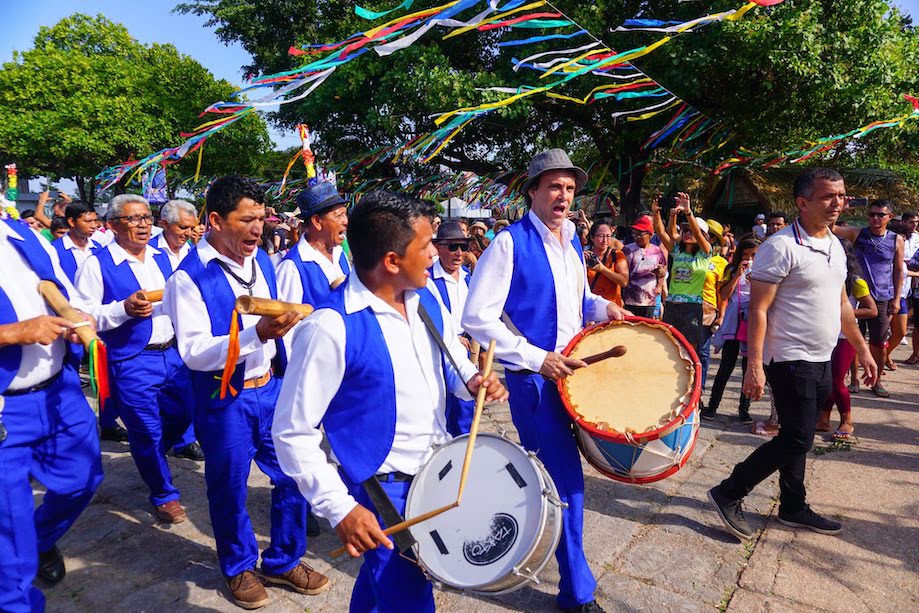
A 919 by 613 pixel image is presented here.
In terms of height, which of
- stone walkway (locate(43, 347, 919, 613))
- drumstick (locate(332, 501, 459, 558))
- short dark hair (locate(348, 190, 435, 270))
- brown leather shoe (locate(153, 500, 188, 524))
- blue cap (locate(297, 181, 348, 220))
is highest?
blue cap (locate(297, 181, 348, 220))

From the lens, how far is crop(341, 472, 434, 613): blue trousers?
1888mm

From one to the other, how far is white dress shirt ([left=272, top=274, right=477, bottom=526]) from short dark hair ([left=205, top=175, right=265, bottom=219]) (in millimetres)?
1205

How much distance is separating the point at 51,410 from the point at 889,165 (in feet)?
76.4

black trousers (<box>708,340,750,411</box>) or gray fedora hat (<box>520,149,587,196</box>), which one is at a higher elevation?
gray fedora hat (<box>520,149,587,196</box>)

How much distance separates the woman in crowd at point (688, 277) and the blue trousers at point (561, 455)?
3925mm

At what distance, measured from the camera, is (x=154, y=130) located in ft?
75.6

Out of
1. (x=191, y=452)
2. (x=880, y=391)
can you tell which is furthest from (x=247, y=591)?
(x=880, y=391)

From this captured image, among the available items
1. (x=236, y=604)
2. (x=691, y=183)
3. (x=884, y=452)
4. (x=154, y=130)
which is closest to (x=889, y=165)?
(x=691, y=183)

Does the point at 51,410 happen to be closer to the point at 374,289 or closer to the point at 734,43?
the point at 374,289

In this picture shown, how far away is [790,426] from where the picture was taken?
329 cm

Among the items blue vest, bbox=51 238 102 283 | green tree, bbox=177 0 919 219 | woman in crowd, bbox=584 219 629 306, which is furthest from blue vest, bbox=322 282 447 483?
green tree, bbox=177 0 919 219

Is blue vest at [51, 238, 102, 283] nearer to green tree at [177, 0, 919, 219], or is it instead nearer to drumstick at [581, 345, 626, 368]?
drumstick at [581, 345, 626, 368]

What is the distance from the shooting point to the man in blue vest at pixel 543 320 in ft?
8.91

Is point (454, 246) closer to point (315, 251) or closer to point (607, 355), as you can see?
point (315, 251)
